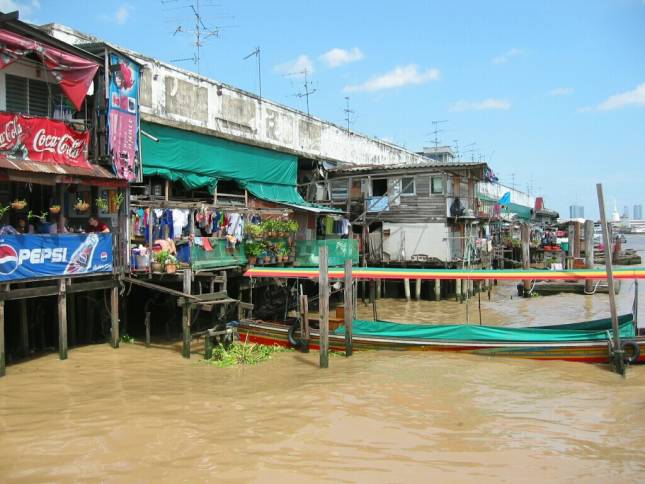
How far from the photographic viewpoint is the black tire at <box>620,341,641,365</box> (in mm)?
12859

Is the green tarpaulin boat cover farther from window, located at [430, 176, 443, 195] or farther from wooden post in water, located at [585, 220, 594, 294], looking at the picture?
wooden post in water, located at [585, 220, 594, 294]

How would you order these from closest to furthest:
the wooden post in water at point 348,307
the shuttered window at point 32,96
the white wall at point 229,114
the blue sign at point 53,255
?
the blue sign at point 53,255 < the shuttered window at point 32,96 < the wooden post in water at point 348,307 < the white wall at point 229,114

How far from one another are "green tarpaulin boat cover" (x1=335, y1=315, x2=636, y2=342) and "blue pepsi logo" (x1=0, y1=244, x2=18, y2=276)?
25.1 ft

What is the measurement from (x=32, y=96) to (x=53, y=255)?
389cm

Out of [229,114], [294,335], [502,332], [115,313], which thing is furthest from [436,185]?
[115,313]

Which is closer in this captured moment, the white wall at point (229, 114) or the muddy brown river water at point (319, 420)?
the muddy brown river water at point (319, 420)

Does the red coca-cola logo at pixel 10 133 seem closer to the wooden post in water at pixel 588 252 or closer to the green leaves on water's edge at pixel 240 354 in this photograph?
the green leaves on water's edge at pixel 240 354

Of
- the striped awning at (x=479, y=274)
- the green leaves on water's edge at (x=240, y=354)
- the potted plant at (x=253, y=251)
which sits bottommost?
the green leaves on water's edge at (x=240, y=354)

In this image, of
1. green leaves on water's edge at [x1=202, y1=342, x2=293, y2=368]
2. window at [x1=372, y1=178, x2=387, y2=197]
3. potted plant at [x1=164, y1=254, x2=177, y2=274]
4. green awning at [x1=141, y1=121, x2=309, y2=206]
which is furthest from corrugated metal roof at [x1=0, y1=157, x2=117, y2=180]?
window at [x1=372, y1=178, x2=387, y2=197]

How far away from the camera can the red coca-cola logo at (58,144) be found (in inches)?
494

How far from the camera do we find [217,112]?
21.9 m

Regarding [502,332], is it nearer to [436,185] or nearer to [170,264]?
[170,264]

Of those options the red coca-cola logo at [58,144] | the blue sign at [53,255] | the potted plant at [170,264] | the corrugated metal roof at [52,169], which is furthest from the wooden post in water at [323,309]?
the red coca-cola logo at [58,144]

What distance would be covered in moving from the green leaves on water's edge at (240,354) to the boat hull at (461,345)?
607 mm
